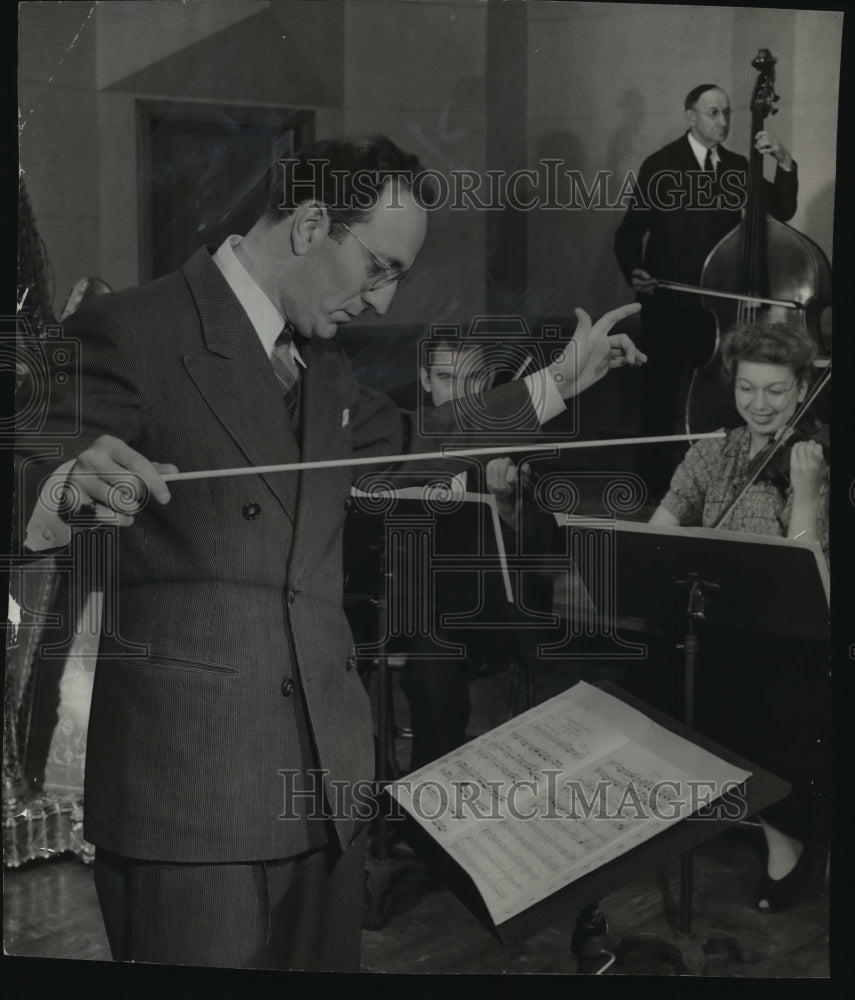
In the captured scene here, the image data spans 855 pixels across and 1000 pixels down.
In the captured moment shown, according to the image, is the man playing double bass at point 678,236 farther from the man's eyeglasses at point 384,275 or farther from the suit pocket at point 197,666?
the suit pocket at point 197,666

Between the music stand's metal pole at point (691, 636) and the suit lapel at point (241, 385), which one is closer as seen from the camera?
the suit lapel at point (241, 385)

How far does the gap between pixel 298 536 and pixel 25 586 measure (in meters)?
0.68

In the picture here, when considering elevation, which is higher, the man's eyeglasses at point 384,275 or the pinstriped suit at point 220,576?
the man's eyeglasses at point 384,275

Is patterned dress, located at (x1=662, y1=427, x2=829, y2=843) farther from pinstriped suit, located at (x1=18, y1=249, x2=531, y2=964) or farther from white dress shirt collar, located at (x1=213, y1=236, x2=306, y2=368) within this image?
white dress shirt collar, located at (x1=213, y1=236, x2=306, y2=368)

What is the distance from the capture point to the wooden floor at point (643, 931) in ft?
8.73

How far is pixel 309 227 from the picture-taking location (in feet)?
8.40

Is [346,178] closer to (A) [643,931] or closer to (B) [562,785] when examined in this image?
(B) [562,785]

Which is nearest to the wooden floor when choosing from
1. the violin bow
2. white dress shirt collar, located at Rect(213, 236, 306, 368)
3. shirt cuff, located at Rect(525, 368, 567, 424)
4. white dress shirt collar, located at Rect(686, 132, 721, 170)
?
the violin bow

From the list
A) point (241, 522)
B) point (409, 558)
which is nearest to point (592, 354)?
point (409, 558)

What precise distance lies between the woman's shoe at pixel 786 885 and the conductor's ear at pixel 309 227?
173cm

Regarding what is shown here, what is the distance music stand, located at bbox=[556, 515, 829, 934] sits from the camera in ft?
8.53

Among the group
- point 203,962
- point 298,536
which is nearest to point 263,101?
point 298,536

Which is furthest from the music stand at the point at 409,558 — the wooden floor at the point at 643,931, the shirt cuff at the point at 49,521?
the shirt cuff at the point at 49,521

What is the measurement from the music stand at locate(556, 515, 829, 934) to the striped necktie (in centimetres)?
63
